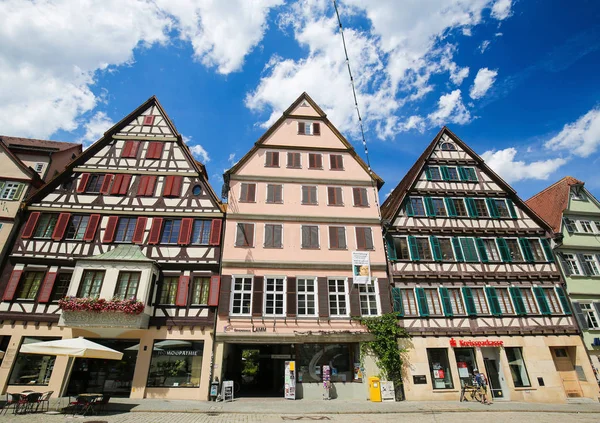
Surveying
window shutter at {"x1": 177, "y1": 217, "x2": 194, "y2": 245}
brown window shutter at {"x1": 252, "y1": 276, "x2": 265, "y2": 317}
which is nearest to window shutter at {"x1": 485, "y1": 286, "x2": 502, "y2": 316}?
brown window shutter at {"x1": 252, "y1": 276, "x2": 265, "y2": 317}

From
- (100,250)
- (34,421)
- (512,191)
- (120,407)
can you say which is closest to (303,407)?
(120,407)

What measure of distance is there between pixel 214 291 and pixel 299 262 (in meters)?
5.37

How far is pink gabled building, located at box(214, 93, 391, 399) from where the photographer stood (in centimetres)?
1830

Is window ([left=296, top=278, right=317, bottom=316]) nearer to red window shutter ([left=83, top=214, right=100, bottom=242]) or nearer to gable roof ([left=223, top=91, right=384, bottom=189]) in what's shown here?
gable roof ([left=223, top=91, right=384, bottom=189])

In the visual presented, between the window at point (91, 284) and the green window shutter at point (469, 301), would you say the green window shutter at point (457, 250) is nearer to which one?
the green window shutter at point (469, 301)

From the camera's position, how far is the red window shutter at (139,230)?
1953cm

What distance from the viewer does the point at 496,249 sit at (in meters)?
21.7

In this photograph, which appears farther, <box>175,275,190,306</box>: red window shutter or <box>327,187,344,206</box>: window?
<box>327,187,344,206</box>: window

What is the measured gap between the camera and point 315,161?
23609 mm

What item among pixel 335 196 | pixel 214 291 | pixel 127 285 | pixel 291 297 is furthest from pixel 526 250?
pixel 127 285

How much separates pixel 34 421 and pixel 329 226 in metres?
16.6

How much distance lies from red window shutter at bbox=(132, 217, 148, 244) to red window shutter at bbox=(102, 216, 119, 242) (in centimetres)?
120

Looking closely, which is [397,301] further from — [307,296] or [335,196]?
[335,196]

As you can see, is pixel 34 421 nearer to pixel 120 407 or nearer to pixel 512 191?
pixel 120 407
